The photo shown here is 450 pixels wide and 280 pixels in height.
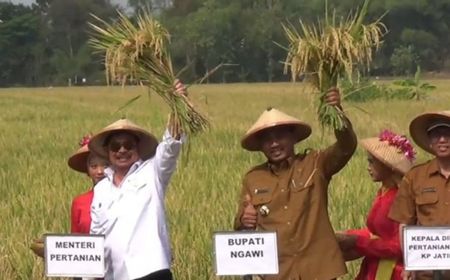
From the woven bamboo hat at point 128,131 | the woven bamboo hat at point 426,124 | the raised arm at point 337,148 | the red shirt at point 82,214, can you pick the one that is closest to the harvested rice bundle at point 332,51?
the raised arm at point 337,148

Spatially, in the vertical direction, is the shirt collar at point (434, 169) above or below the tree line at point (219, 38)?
below

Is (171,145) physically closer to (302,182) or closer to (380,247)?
(302,182)

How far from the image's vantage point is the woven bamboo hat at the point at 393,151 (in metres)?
4.34

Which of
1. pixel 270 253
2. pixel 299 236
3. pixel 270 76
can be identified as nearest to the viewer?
pixel 270 253

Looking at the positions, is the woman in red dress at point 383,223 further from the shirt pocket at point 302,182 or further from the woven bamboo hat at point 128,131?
the woven bamboo hat at point 128,131

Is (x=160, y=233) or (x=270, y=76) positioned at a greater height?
(x=270, y=76)

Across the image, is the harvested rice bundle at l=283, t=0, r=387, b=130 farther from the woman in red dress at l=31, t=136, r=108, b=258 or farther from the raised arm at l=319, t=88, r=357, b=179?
the woman in red dress at l=31, t=136, r=108, b=258

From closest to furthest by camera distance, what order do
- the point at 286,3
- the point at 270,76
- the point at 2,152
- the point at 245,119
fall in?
the point at 2,152
the point at 245,119
the point at 286,3
the point at 270,76

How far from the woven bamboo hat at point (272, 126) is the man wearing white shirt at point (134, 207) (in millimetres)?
345

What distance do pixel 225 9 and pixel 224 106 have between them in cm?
3714

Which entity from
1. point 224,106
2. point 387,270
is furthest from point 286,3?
point 387,270

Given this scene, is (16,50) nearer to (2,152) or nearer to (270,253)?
(2,152)

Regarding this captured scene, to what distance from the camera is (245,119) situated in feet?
63.2

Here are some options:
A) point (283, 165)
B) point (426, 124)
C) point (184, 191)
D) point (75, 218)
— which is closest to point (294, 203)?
point (283, 165)
